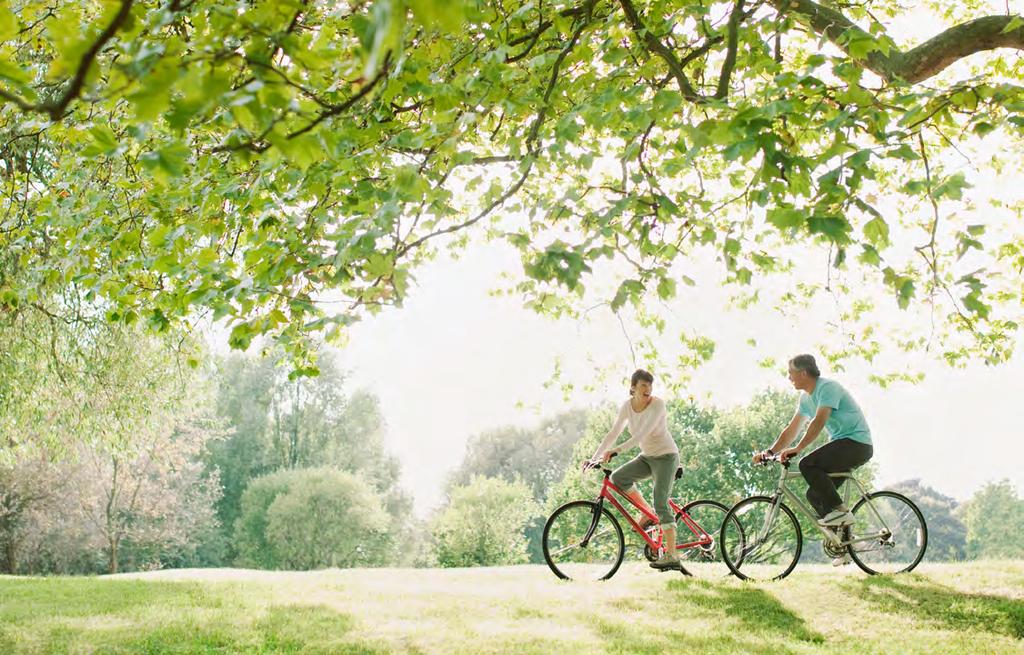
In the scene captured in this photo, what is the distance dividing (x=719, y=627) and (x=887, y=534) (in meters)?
2.38

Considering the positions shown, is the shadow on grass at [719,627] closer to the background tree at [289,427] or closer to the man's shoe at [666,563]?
the man's shoe at [666,563]

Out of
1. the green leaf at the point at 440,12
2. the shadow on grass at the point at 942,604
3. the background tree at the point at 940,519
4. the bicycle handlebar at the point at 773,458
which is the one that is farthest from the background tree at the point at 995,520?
the green leaf at the point at 440,12

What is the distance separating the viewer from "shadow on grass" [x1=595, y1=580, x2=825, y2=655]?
6793 mm

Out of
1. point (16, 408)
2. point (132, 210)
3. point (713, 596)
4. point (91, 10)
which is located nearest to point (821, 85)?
point (713, 596)

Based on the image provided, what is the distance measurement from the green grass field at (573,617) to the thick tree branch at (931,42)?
5255 millimetres

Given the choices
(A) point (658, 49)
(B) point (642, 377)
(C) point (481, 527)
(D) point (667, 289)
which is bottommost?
(C) point (481, 527)

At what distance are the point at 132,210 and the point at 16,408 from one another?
807 cm

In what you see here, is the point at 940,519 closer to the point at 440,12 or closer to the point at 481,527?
the point at 481,527

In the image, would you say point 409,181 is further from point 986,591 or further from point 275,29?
point 986,591

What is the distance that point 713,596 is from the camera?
8.48 meters

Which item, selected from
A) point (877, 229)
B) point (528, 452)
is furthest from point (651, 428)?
point (528, 452)

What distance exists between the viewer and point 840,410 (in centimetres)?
805

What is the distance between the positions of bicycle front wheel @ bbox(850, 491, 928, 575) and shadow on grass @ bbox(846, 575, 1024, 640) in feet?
1.03

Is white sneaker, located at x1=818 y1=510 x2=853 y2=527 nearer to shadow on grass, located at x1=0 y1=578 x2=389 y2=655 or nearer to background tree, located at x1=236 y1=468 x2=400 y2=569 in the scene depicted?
shadow on grass, located at x1=0 y1=578 x2=389 y2=655
